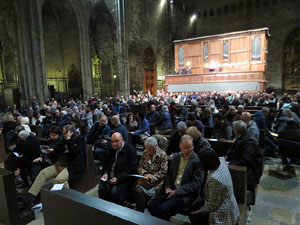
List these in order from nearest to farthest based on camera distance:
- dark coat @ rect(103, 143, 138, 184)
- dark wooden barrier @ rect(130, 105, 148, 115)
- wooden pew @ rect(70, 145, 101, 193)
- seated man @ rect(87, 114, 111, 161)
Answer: dark coat @ rect(103, 143, 138, 184) → wooden pew @ rect(70, 145, 101, 193) → seated man @ rect(87, 114, 111, 161) → dark wooden barrier @ rect(130, 105, 148, 115)

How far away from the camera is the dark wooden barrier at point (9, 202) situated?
109 inches

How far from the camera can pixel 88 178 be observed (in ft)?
13.0

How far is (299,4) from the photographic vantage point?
19.9 meters

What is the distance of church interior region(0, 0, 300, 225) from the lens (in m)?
3.11

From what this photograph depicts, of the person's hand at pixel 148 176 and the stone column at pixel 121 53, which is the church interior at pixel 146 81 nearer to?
the stone column at pixel 121 53

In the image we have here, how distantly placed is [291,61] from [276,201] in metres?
22.3

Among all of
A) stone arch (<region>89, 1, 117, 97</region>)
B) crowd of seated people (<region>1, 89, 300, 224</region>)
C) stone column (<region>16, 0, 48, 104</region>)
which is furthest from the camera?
stone arch (<region>89, 1, 117, 97</region>)

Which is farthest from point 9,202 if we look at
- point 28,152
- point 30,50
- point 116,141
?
point 30,50

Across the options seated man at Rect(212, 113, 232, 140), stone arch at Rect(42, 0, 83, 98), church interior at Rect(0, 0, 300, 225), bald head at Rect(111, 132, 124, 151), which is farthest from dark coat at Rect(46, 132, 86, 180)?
stone arch at Rect(42, 0, 83, 98)

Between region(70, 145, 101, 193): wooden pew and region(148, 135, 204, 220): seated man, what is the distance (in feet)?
5.56

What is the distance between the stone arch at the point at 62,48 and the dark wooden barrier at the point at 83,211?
14.8 m

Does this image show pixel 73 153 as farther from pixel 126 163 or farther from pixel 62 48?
pixel 62 48

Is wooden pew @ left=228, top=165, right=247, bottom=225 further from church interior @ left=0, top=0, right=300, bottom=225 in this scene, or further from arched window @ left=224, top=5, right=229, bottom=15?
arched window @ left=224, top=5, right=229, bottom=15

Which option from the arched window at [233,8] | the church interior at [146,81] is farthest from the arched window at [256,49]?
the arched window at [233,8]
